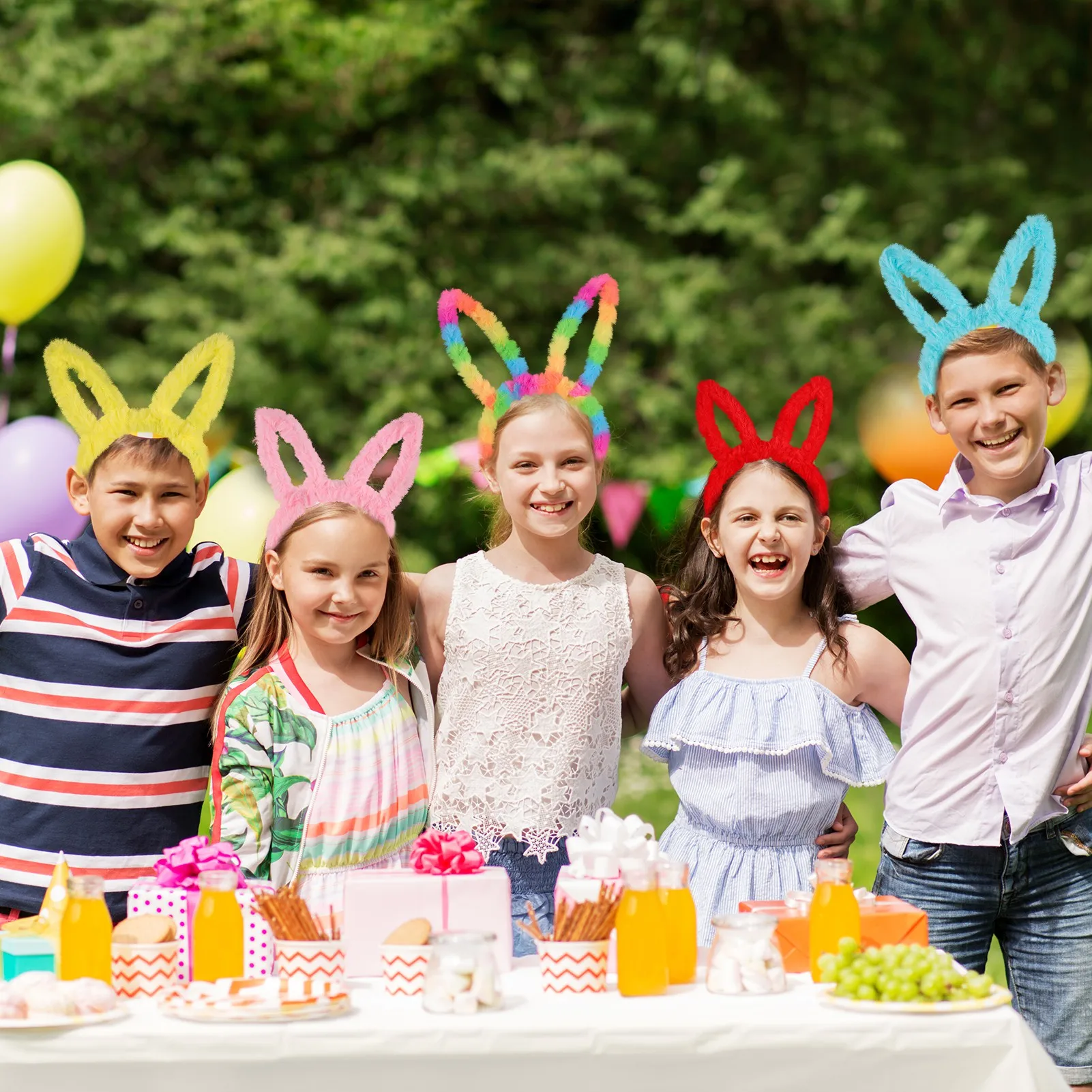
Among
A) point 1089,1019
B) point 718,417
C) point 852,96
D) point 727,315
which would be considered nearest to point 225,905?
point 1089,1019

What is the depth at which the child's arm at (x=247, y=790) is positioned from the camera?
294 centimetres

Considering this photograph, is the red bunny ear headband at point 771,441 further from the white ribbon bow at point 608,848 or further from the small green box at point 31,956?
the small green box at point 31,956

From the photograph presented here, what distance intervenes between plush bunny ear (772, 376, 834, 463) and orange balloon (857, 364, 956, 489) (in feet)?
8.77

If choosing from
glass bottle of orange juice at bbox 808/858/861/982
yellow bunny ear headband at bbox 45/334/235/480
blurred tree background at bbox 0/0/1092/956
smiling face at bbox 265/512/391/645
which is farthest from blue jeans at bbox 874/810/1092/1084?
blurred tree background at bbox 0/0/1092/956

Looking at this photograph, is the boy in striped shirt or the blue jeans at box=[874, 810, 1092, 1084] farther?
the boy in striped shirt

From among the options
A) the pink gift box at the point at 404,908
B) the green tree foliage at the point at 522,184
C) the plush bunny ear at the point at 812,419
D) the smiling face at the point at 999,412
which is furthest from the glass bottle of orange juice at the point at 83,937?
the green tree foliage at the point at 522,184

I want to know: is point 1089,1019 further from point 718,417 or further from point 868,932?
point 718,417

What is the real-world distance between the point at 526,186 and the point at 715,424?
7.77m

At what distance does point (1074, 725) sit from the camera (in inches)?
125

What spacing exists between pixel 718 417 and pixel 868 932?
7.43m

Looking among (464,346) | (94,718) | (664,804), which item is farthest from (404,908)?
(664,804)

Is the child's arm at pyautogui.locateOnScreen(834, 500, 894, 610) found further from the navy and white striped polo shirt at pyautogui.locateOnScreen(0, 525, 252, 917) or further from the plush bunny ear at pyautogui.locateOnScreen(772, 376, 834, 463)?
the navy and white striped polo shirt at pyautogui.locateOnScreen(0, 525, 252, 917)

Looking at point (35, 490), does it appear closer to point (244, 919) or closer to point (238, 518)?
point (238, 518)

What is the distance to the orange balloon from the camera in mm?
6086
